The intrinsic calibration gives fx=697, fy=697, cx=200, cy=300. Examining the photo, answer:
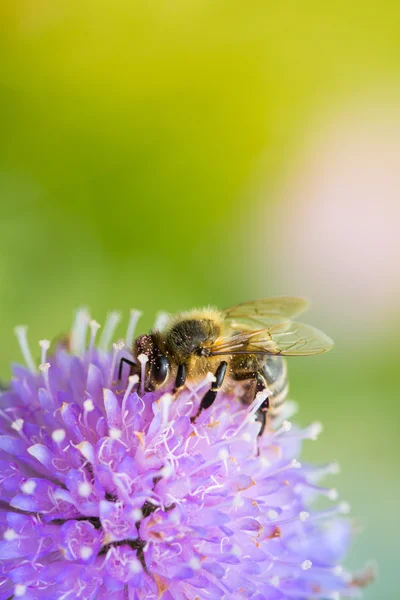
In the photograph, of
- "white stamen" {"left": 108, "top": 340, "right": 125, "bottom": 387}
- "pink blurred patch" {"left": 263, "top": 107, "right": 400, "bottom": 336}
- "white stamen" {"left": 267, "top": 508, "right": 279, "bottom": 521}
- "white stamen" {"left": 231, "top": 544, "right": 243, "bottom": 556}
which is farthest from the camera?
"pink blurred patch" {"left": 263, "top": 107, "right": 400, "bottom": 336}

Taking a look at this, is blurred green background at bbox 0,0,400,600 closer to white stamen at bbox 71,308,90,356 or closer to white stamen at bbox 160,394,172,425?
white stamen at bbox 71,308,90,356

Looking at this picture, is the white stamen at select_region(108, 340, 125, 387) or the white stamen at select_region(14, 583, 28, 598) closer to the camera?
the white stamen at select_region(14, 583, 28, 598)

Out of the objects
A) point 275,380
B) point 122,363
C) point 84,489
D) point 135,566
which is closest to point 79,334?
point 122,363

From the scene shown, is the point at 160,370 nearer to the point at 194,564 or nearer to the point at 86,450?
the point at 86,450

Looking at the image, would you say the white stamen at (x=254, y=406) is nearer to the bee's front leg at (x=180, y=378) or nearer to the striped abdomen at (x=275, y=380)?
the striped abdomen at (x=275, y=380)

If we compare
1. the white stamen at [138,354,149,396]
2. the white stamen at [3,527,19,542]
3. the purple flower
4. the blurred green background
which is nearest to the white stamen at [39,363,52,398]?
the purple flower

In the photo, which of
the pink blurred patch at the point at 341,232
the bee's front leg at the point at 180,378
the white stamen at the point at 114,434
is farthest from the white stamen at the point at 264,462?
the pink blurred patch at the point at 341,232
